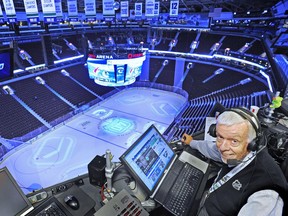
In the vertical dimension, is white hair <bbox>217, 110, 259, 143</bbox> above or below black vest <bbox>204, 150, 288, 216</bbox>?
above

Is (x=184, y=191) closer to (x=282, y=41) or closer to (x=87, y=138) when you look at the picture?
(x=87, y=138)

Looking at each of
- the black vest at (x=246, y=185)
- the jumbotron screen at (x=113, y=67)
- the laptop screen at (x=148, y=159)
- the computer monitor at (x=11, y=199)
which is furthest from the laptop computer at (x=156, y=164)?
the jumbotron screen at (x=113, y=67)

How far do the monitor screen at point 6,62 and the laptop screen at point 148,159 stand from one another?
4.94m

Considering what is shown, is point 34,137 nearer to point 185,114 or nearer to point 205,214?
point 185,114

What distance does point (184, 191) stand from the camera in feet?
7.33

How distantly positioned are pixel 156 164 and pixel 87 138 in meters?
9.92

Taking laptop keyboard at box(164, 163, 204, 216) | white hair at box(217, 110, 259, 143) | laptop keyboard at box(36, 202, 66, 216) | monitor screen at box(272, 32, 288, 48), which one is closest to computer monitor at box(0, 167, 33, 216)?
laptop keyboard at box(36, 202, 66, 216)

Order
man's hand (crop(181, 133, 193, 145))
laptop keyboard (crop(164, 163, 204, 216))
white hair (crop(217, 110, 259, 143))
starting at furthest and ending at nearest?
man's hand (crop(181, 133, 193, 145)) < laptop keyboard (crop(164, 163, 204, 216)) < white hair (crop(217, 110, 259, 143))

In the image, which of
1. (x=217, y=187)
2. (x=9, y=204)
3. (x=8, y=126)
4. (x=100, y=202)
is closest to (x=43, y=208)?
(x=9, y=204)

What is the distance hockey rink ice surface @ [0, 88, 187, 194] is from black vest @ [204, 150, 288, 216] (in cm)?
824

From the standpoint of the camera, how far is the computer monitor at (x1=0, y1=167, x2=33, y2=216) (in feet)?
5.91

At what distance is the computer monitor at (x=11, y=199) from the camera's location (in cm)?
180

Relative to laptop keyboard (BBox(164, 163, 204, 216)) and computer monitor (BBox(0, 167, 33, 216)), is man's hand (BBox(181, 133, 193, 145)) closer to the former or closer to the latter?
laptop keyboard (BBox(164, 163, 204, 216))

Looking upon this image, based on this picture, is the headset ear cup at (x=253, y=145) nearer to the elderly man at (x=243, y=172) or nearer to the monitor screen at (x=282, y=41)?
the elderly man at (x=243, y=172)
